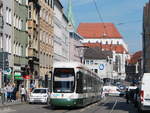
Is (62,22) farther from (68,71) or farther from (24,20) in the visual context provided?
(68,71)

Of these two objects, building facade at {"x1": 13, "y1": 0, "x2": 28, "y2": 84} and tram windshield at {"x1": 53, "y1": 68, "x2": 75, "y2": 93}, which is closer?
tram windshield at {"x1": 53, "y1": 68, "x2": 75, "y2": 93}

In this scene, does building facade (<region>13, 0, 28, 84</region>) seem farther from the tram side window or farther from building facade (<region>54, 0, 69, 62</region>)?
building facade (<region>54, 0, 69, 62</region>)

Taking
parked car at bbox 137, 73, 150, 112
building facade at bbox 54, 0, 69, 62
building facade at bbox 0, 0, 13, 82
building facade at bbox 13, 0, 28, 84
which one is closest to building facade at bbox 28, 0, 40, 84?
building facade at bbox 13, 0, 28, 84

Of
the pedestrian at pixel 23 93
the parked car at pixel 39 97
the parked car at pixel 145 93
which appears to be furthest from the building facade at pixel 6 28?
the parked car at pixel 145 93

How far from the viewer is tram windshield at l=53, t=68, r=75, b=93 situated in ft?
107

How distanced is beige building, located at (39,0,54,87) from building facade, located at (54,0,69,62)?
5679mm

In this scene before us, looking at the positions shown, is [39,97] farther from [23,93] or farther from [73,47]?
[73,47]

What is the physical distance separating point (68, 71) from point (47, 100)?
40.5 feet

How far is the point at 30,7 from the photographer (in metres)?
63.2

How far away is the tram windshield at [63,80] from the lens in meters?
32.5

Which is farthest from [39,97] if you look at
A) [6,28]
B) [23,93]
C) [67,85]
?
[67,85]

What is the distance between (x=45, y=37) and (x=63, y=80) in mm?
45135

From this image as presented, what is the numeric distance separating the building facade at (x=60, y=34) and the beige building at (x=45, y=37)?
568 cm

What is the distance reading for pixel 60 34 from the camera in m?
97.8
